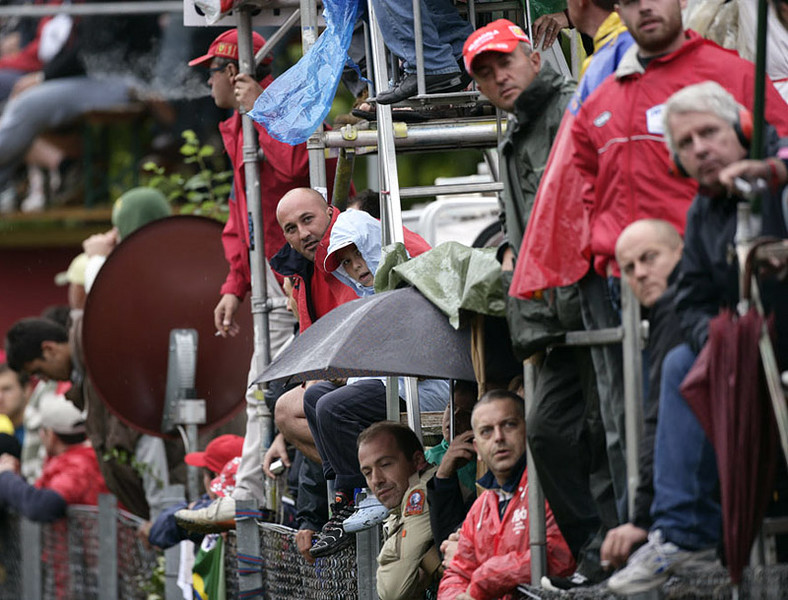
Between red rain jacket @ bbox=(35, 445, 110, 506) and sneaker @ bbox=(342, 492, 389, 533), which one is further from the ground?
red rain jacket @ bbox=(35, 445, 110, 506)

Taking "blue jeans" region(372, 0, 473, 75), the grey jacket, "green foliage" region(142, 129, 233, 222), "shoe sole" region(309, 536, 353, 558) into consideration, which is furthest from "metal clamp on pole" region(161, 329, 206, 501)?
the grey jacket

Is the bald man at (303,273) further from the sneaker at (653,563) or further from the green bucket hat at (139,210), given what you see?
the green bucket hat at (139,210)

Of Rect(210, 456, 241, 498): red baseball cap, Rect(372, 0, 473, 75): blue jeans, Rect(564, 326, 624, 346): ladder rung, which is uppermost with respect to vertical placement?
Rect(372, 0, 473, 75): blue jeans

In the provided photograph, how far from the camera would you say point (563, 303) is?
623 centimetres

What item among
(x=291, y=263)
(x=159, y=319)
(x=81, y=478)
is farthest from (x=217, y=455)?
(x=81, y=478)

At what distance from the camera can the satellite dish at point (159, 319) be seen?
12219 mm

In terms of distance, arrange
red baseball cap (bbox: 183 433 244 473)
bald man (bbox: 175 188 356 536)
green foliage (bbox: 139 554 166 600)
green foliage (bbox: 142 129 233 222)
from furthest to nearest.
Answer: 1. green foliage (bbox: 142 129 233 222)
2. green foliage (bbox: 139 554 166 600)
3. red baseball cap (bbox: 183 433 244 473)
4. bald man (bbox: 175 188 356 536)

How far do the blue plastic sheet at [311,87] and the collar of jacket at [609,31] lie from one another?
2.78 metres

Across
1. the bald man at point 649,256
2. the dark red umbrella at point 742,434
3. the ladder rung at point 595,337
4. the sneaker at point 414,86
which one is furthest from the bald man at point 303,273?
the dark red umbrella at point 742,434

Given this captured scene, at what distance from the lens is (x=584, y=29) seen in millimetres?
6922

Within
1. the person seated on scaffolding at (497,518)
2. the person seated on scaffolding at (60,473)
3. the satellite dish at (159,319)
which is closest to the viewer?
the person seated on scaffolding at (497,518)

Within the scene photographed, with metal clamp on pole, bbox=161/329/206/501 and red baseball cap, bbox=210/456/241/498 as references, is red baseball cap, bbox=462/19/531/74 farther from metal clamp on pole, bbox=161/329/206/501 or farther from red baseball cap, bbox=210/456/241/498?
metal clamp on pole, bbox=161/329/206/501

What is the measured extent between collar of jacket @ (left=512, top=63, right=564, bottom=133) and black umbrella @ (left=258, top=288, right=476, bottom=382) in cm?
119

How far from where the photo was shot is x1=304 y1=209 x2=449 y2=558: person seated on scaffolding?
27.7ft
